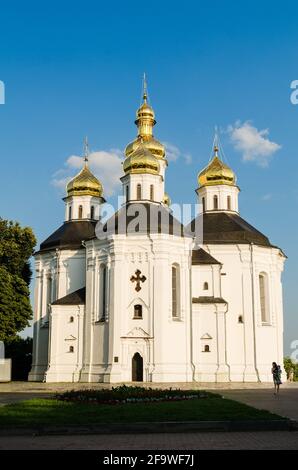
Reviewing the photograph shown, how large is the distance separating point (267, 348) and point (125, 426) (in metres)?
27.9

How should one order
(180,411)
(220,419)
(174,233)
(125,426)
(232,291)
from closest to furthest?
(125,426) → (220,419) → (180,411) → (174,233) → (232,291)

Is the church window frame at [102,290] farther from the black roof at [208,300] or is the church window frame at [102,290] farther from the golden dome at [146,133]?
the golden dome at [146,133]

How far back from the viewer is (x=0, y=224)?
139ft

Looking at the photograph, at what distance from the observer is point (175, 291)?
35531 mm

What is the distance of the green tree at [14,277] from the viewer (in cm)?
3819

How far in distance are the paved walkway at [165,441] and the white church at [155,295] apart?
21988 mm

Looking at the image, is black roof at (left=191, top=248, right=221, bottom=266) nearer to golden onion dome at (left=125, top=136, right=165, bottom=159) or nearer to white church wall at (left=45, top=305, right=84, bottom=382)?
white church wall at (left=45, top=305, right=84, bottom=382)

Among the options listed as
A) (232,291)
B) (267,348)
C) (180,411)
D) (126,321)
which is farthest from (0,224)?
(180,411)

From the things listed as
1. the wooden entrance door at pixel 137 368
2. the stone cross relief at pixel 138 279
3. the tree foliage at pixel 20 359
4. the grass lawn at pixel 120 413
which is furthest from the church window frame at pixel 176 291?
the grass lawn at pixel 120 413

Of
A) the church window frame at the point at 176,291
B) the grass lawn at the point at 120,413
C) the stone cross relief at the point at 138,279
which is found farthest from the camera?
the church window frame at the point at 176,291

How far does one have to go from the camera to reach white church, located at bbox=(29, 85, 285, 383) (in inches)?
1337

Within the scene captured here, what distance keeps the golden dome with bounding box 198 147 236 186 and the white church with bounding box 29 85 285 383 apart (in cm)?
11
